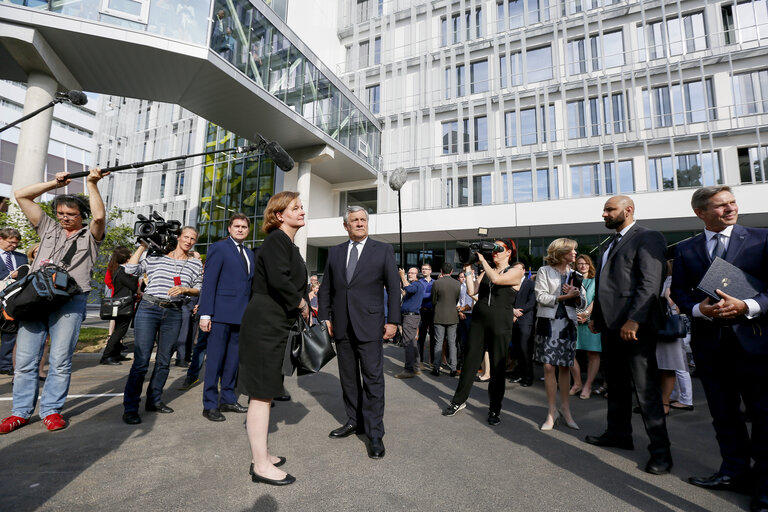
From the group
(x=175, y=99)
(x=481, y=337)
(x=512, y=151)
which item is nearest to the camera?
(x=481, y=337)

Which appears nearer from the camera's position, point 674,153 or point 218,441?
point 218,441

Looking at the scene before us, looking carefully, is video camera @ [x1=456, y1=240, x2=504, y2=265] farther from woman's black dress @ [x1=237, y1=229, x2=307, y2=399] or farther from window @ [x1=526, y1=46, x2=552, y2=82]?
window @ [x1=526, y1=46, x2=552, y2=82]

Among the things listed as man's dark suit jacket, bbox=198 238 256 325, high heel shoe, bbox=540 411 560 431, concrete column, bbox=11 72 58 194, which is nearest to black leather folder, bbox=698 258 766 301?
high heel shoe, bbox=540 411 560 431

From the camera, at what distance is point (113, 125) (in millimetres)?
31547

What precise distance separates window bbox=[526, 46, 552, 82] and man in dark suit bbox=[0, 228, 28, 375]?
21.3 meters

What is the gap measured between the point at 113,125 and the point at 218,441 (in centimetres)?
3719

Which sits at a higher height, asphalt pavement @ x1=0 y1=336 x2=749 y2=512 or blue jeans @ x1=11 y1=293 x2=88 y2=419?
blue jeans @ x1=11 y1=293 x2=88 y2=419

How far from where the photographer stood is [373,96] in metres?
23.8

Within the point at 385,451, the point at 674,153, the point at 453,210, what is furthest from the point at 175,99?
the point at 674,153

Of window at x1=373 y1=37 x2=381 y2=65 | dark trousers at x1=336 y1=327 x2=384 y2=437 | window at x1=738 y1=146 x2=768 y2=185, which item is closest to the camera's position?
dark trousers at x1=336 y1=327 x2=384 y2=437

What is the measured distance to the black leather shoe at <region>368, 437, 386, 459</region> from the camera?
3.14 meters

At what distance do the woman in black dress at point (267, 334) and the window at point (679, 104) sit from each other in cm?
2034

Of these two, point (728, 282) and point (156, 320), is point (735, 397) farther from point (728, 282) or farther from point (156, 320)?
point (156, 320)

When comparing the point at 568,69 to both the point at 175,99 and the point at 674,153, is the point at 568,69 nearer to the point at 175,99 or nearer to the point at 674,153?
the point at 674,153
